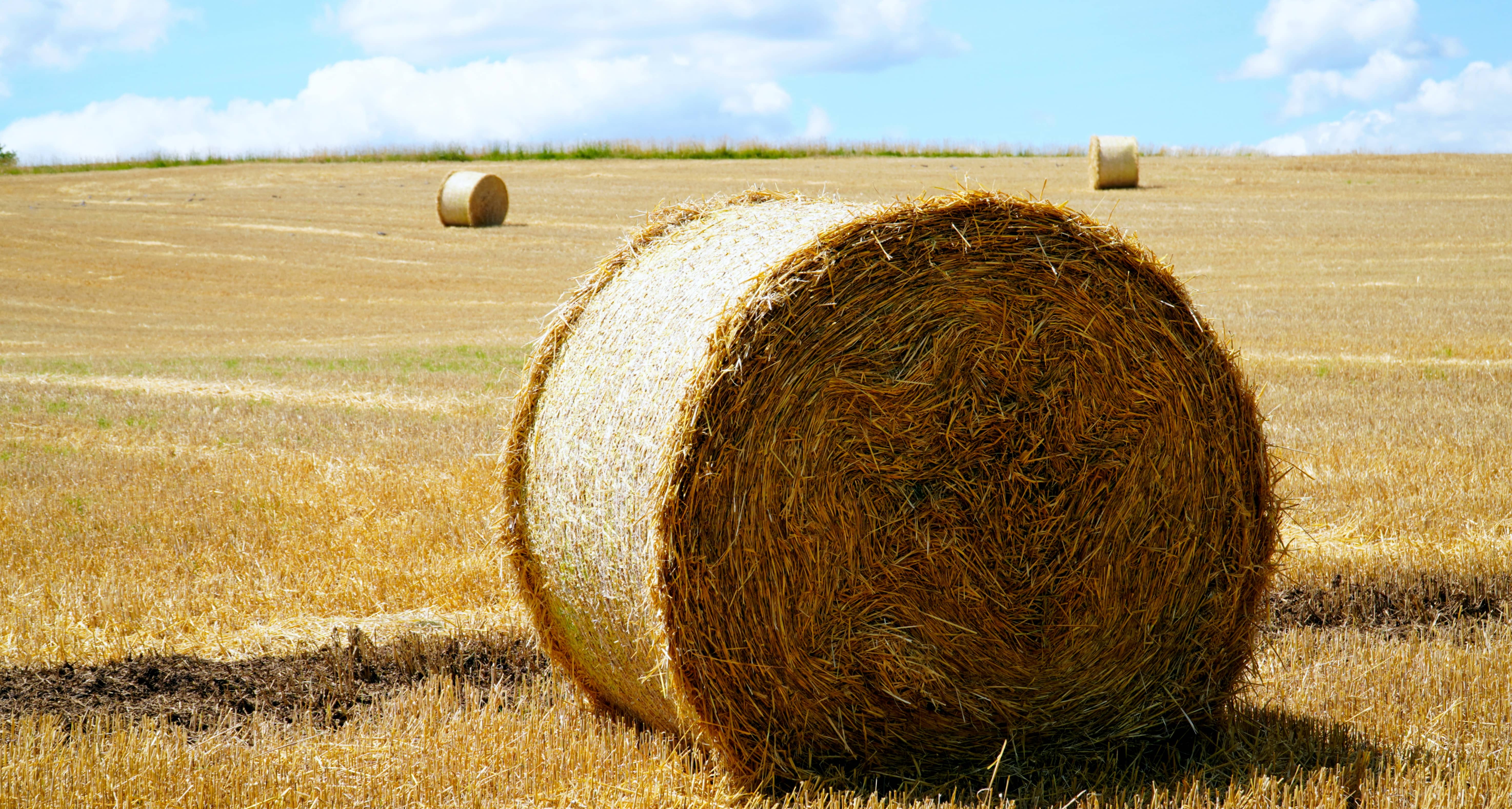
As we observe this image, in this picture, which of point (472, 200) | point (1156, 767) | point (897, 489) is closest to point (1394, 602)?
point (1156, 767)

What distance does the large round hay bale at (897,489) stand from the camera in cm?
370

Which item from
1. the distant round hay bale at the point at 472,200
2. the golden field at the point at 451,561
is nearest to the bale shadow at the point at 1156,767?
the golden field at the point at 451,561

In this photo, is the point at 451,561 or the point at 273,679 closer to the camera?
the point at 273,679

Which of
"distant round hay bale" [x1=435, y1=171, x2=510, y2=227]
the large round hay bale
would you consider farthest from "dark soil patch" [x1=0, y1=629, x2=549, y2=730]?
"distant round hay bale" [x1=435, y1=171, x2=510, y2=227]

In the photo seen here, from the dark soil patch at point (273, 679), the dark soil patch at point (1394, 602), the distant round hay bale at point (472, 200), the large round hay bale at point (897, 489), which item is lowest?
the dark soil patch at point (1394, 602)

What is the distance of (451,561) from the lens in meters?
5.93

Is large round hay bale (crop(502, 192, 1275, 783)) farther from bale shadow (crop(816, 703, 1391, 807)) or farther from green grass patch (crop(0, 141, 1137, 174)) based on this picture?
green grass patch (crop(0, 141, 1137, 174))

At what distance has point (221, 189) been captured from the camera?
33.8m

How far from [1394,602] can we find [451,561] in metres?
4.65

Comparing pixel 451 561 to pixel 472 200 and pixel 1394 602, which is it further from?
pixel 472 200

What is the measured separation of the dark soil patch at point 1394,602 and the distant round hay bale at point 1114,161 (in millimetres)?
26055

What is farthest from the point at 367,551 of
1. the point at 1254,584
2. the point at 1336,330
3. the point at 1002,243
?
the point at 1336,330

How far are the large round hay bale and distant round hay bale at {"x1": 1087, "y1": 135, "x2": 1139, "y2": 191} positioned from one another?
91.0ft

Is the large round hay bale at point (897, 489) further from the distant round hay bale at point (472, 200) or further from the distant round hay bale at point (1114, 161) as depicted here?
the distant round hay bale at point (1114, 161)
